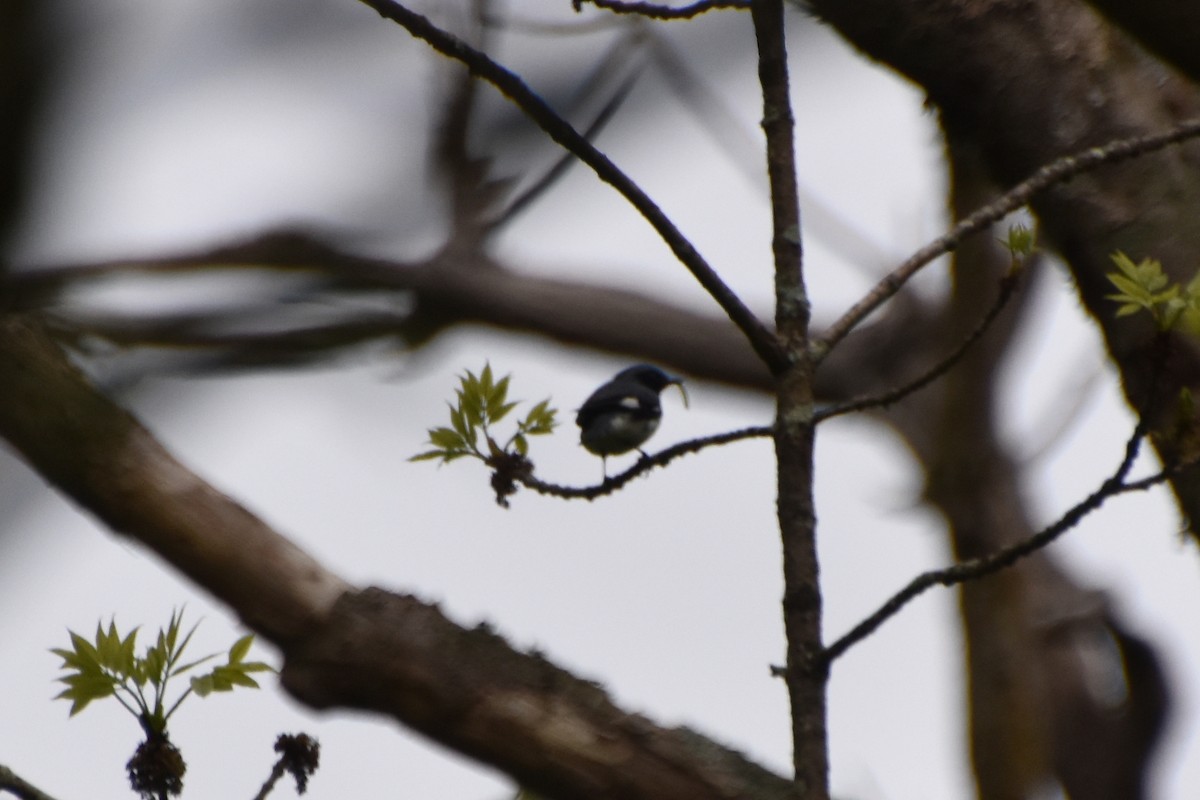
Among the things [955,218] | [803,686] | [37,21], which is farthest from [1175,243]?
[955,218]

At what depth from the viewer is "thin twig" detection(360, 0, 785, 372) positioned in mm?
1355

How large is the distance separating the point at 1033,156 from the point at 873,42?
31 centimetres

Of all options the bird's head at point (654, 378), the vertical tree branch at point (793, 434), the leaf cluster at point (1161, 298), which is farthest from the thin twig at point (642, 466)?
the bird's head at point (654, 378)

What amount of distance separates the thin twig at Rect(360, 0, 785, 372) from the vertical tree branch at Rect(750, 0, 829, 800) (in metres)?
0.06

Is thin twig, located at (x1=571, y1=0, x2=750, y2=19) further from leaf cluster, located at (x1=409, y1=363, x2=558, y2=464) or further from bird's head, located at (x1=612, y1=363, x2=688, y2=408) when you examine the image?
bird's head, located at (x1=612, y1=363, x2=688, y2=408)

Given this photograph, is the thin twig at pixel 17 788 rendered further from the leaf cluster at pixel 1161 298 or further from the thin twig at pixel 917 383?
the leaf cluster at pixel 1161 298

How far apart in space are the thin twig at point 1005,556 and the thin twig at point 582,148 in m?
0.29

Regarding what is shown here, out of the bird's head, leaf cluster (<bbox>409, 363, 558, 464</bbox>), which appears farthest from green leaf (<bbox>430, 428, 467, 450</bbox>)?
the bird's head

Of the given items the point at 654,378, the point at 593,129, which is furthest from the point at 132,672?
the point at 654,378

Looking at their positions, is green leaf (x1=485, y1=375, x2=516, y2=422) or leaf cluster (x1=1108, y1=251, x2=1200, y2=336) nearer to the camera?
leaf cluster (x1=1108, y1=251, x2=1200, y2=336)

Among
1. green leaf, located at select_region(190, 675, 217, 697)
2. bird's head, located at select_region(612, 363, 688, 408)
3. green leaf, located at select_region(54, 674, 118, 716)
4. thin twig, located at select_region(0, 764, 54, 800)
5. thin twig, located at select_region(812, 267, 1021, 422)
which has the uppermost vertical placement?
bird's head, located at select_region(612, 363, 688, 408)

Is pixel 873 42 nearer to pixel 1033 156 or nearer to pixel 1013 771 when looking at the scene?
pixel 1033 156

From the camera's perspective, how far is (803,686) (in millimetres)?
Answer: 1353

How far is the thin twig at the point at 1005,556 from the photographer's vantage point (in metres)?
1.36
